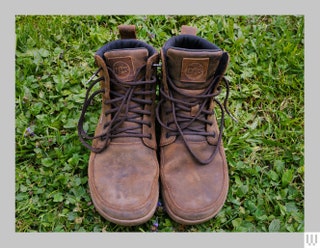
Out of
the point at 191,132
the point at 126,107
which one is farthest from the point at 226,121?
the point at 126,107

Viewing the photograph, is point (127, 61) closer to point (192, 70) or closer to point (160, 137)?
point (192, 70)

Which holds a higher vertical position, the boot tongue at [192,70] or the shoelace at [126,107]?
the boot tongue at [192,70]

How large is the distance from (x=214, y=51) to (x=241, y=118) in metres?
0.51

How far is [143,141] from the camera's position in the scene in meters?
1.68

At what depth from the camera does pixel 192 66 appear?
1570 mm

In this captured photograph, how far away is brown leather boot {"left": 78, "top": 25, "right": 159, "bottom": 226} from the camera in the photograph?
1.53m

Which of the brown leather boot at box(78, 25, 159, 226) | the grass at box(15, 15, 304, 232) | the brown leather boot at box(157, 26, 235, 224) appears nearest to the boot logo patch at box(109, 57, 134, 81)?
the brown leather boot at box(78, 25, 159, 226)

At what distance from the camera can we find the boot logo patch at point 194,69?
1553mm

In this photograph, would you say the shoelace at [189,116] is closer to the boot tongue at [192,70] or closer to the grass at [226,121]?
the boot tongue at [192,70]

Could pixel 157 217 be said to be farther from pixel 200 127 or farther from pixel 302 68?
pixel 302 68

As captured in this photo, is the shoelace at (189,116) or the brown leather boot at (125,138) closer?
the brown leather boot at (125,138)

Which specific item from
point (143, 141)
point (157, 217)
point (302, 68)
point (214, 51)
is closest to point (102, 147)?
point (143, 141)

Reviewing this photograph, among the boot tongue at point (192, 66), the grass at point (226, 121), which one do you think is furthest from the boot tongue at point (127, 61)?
the grass at point (226, 121)

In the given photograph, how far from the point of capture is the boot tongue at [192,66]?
1544 millimetres
